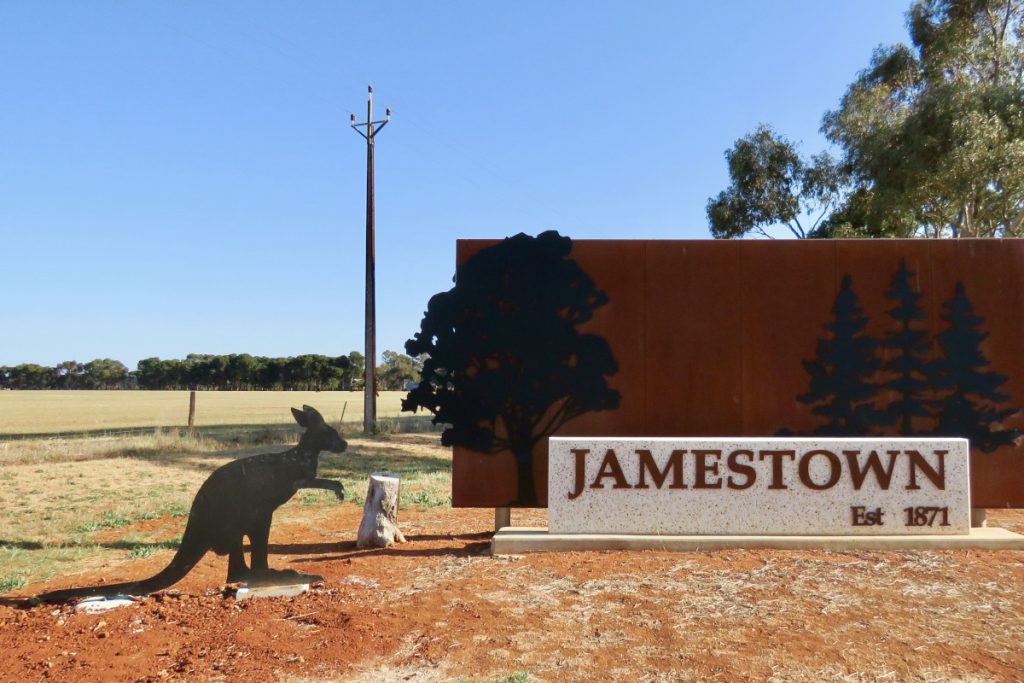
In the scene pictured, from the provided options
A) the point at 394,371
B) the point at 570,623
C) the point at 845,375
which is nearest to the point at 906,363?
the point at 845,375

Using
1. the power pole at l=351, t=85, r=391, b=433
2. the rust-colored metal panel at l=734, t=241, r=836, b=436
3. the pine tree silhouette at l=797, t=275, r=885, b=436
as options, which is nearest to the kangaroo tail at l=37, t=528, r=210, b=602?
the rust-colored metal panel at l=734, t=241, r=836, b=436

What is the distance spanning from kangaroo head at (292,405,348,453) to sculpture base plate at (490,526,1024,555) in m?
2.09

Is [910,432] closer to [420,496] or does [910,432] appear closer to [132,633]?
[420,496]

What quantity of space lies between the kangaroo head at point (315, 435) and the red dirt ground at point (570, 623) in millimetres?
1270

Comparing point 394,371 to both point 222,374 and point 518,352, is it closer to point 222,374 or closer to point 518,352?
point 222,374

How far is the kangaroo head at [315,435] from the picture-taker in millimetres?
7328

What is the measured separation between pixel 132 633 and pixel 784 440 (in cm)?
655

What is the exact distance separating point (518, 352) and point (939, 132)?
19.5 meters

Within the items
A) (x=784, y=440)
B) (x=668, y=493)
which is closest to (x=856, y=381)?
(x=784, y=440)

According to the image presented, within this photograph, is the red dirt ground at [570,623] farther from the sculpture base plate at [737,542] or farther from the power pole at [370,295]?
the power pole at [370,295]

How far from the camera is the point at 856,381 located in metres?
8.59

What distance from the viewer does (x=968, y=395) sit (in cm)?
862

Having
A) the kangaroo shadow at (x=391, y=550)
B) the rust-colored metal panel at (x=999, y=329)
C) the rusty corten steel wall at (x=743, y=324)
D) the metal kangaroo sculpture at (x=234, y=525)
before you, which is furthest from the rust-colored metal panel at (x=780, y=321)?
the metal kangaroo sculpture at (x=234, y=525)

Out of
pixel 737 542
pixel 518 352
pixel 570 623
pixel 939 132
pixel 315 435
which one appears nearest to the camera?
pixel 570 623
